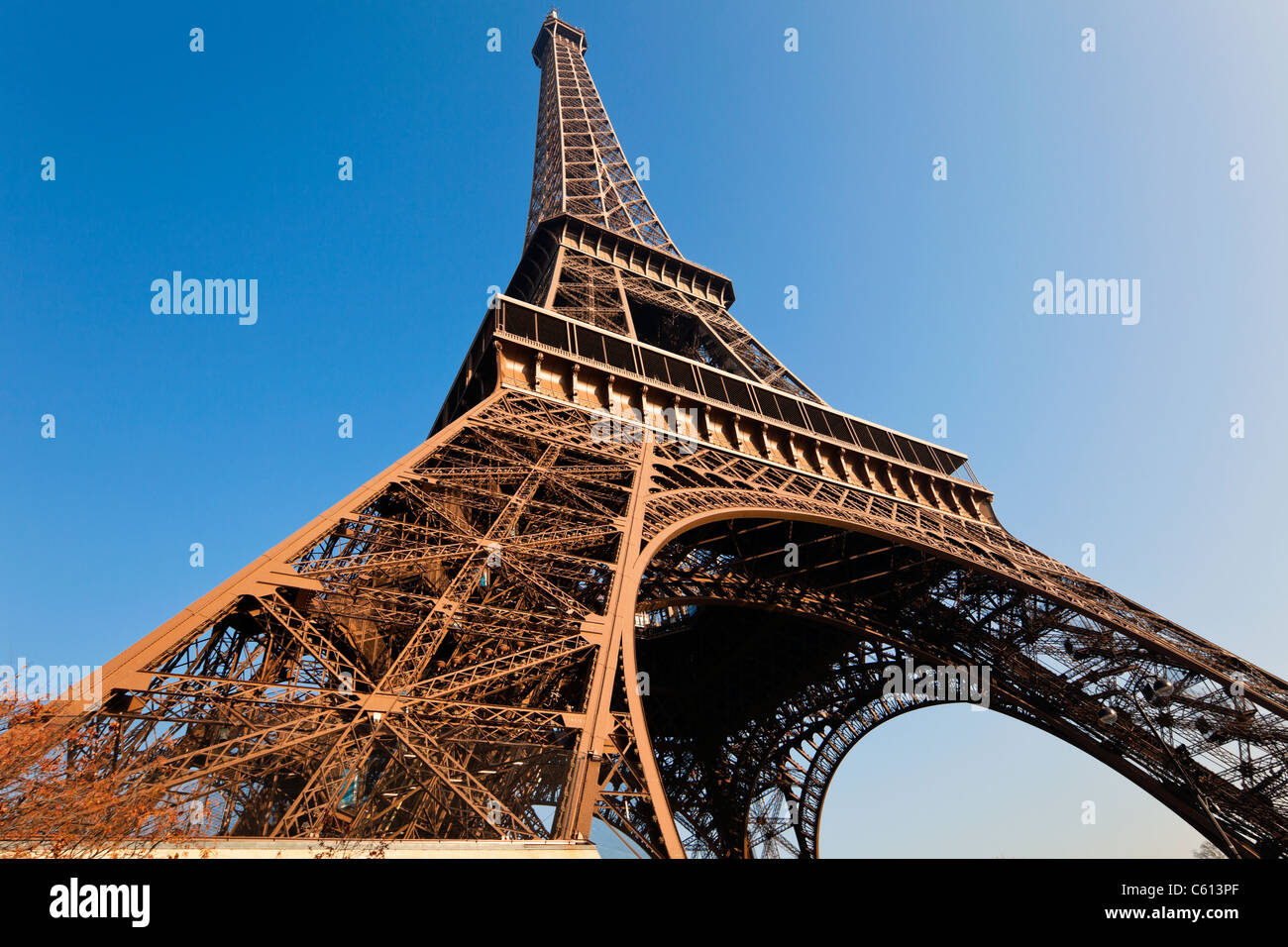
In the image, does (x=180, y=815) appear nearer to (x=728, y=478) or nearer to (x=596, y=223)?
(x=728, y=478)

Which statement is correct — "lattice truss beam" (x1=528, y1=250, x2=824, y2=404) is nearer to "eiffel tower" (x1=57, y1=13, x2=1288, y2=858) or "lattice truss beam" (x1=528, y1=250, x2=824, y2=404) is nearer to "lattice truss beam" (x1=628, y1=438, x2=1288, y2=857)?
"eiffel tower" (x1=57, y1=13, x2=1288, y2=858)

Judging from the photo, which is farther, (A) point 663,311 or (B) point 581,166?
(B) point 581,166

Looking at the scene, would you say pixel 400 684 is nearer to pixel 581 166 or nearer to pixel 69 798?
pixel 69 798

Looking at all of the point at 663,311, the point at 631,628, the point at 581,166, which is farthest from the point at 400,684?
the point at 581,166

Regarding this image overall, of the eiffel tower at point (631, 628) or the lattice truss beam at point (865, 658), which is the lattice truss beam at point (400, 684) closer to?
the eiffel tower at point (631, 628)

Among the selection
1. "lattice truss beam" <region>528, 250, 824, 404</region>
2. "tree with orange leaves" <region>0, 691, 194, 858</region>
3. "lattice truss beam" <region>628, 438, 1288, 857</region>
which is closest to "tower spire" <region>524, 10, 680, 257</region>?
"lattice truss beam" <region>528, 250, 824, 404</region>
